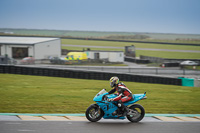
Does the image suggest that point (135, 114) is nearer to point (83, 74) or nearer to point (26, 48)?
point (83, 74)

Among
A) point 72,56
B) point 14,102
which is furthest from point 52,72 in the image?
point 72,56

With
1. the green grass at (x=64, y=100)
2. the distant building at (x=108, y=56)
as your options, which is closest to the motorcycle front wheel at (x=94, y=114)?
the green grass at (x=64, y=100)

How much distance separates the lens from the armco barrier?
20.4 meters

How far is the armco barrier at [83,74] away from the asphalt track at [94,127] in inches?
454

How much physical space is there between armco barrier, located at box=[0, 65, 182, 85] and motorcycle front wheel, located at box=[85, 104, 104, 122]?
11.6 m

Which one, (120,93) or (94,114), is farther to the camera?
(94,114)

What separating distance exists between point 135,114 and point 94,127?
5.27 ft

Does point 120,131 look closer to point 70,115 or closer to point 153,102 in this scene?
point 70,115

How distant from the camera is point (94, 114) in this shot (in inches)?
337

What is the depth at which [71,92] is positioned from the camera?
14453 mm

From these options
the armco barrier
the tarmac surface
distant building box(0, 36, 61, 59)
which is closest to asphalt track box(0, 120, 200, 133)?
the tarmac surface


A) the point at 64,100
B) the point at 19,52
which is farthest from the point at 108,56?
the point at 64,100

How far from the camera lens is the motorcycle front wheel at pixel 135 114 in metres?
8.74

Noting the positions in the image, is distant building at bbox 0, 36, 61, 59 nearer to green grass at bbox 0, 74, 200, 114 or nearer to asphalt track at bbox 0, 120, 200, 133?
green grass at bbox 0, 74, 200, 114
